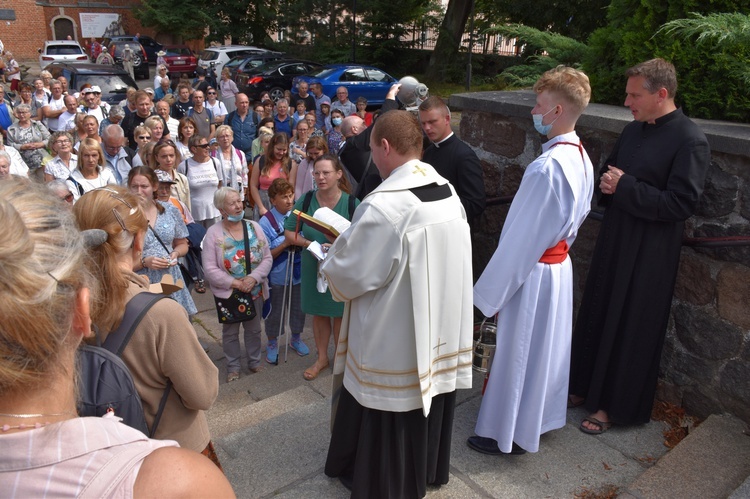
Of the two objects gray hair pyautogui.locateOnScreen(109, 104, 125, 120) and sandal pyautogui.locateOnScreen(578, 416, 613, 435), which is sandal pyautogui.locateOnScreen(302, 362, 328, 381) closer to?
sandal pyautogui.locateOnScreen(578, 416, 613, 435)

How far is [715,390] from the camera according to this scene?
333 centimetres

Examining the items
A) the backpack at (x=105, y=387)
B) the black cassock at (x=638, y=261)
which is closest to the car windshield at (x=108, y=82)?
the black cassock at (x=638, y=261)

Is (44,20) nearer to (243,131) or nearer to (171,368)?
(243,131)

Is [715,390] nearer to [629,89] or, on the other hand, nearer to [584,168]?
[584,168]

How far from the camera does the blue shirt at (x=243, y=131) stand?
10.4 meters

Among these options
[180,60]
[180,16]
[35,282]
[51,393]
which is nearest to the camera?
[35,282]

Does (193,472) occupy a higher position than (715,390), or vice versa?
(193,472)

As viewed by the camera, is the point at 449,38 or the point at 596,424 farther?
the point at 449,38

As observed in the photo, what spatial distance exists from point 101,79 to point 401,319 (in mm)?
15180

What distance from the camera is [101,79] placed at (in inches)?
603

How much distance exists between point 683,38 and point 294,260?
126 inches

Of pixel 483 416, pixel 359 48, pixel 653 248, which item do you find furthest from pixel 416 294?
pixel 359 48

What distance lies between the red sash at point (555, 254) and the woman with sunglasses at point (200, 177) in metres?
4.77

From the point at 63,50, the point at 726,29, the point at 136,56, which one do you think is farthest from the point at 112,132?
the point at 63,50
